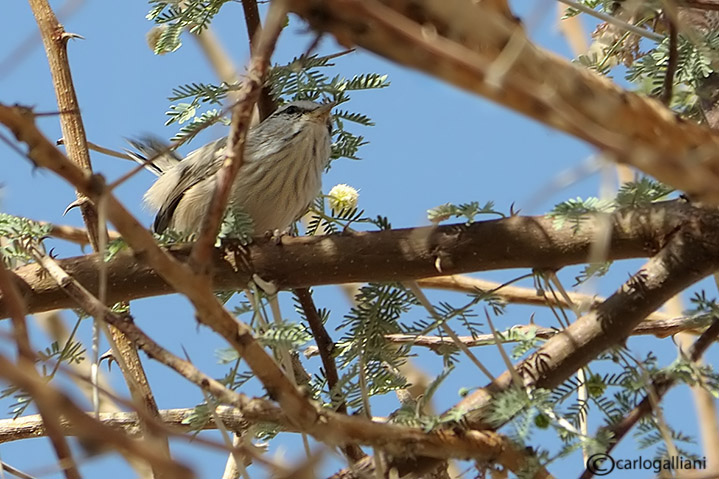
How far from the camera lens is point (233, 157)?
125 centimetres

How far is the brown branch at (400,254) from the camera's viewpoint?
6.06 ft

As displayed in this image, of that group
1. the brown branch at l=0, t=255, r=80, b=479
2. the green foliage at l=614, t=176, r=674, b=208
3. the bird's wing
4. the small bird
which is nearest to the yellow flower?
the small bird

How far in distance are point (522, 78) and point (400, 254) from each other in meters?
1.10

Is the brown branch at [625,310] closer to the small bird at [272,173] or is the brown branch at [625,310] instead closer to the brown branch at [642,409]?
the brown branch at [642,409]

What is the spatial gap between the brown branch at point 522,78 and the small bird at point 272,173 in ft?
6.54

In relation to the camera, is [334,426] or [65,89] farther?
[65,89]

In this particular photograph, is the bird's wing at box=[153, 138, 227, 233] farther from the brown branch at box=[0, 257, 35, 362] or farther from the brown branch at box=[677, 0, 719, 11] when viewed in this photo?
the brown branch at box=[0, 257, 35, 362]

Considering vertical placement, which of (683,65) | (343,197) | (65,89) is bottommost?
(683,65)

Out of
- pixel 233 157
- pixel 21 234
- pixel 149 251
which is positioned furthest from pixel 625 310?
pixel 21 234

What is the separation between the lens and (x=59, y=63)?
8.44ft

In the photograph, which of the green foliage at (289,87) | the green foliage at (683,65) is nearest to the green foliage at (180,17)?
the green foliage at (289,87)

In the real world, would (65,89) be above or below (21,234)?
above

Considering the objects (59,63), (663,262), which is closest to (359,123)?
(59,63)

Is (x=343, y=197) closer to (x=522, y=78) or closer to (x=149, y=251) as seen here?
(x=149, y=251)
